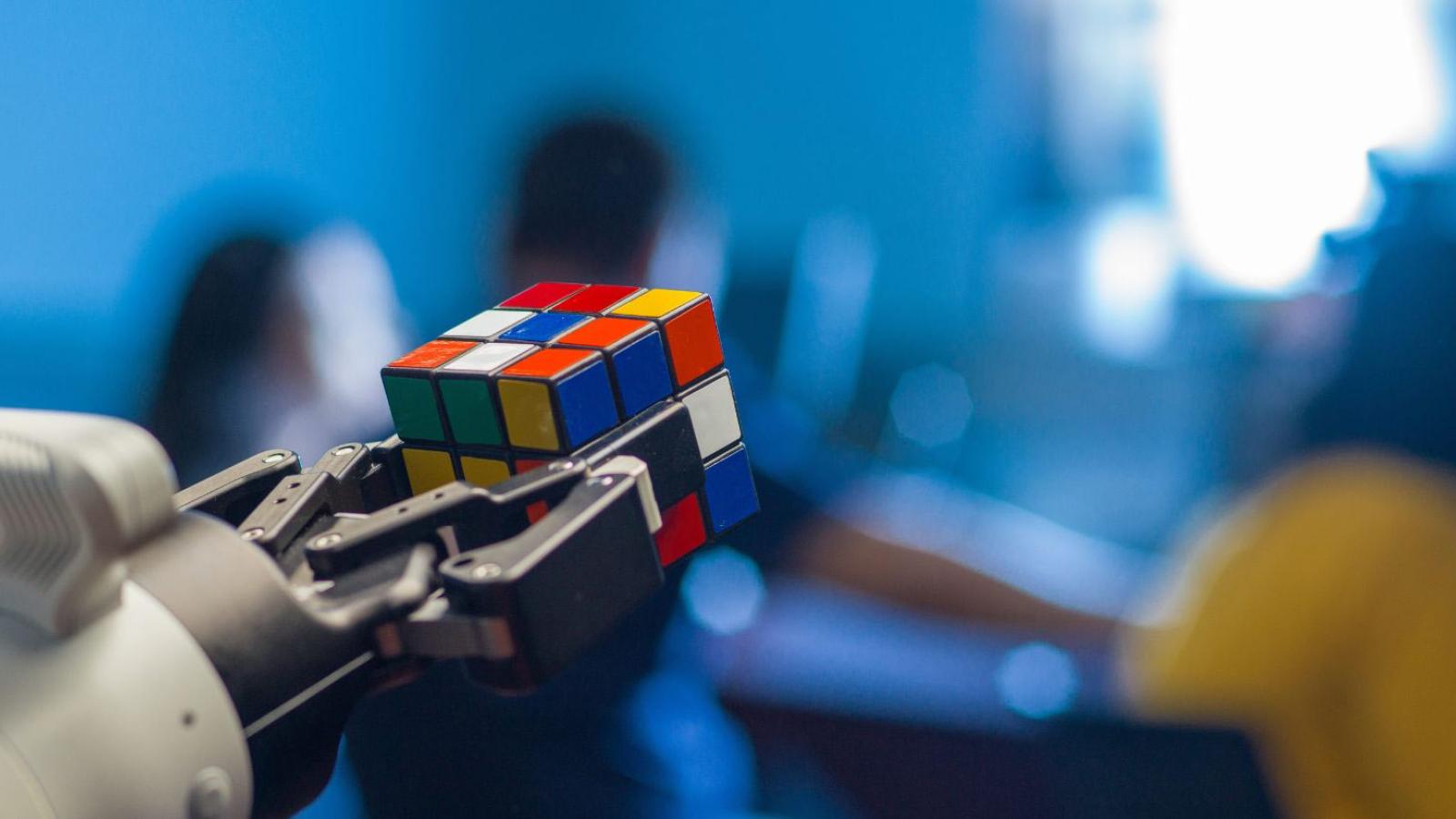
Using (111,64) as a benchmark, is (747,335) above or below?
below

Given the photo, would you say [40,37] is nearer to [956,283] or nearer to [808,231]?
[808,231]

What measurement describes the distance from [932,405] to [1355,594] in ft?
4.59

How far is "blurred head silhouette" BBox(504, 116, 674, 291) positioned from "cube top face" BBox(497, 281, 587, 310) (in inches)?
39.7

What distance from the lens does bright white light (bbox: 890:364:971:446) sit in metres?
2.63

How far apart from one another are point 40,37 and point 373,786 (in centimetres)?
86

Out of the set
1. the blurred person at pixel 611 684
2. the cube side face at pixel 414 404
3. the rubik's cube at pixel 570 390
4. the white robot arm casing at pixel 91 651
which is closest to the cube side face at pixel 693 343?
the rubik's cube at pixel 570 390

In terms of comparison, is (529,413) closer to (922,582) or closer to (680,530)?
(680,530)

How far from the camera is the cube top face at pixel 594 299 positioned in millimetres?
623

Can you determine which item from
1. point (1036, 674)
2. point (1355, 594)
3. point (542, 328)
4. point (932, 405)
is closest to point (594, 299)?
point (542, 328)

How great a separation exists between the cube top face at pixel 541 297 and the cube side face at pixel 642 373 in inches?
3.5

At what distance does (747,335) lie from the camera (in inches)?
99.4

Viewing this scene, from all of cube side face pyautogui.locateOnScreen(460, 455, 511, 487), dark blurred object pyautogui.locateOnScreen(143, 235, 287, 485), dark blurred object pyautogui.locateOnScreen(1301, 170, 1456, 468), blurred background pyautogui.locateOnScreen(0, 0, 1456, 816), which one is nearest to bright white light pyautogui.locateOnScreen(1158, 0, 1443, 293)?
blurred background pyautogui.locateOnScreen(0, 0, 1456, 816)

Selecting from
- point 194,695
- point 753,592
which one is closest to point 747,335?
point 753,592

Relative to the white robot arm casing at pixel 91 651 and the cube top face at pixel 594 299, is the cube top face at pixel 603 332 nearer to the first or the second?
the cube top face at pixel 594 299
